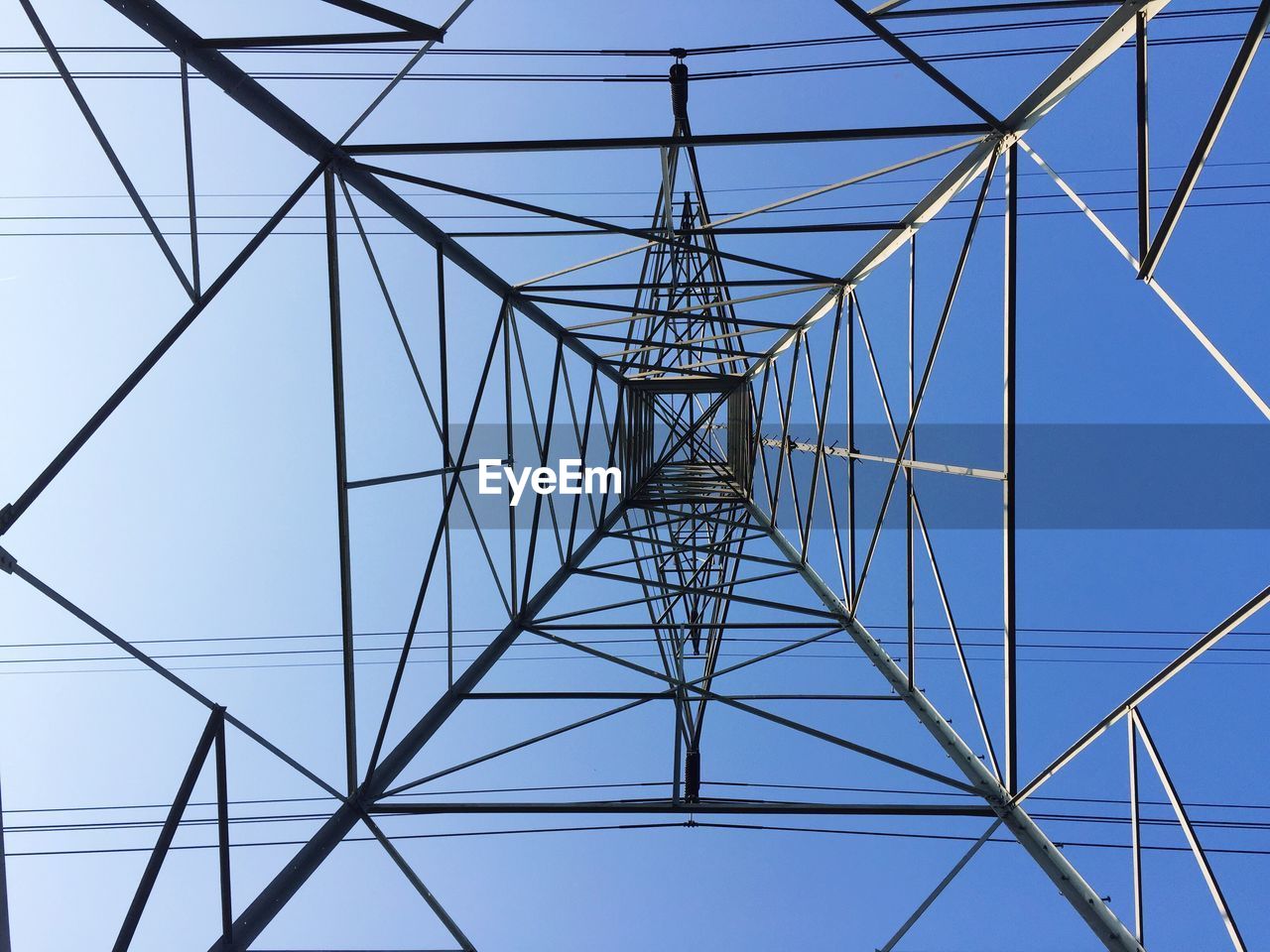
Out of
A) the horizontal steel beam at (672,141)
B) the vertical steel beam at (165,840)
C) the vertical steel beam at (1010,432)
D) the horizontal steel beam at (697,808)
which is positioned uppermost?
the horizontal steel beam at (672,141)

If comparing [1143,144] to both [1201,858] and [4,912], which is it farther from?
[4,912]

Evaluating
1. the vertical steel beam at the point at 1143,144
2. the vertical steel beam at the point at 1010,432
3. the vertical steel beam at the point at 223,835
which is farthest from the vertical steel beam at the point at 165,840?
the vertical steel beam at the point at 1143,144

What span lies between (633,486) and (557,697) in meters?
8.35

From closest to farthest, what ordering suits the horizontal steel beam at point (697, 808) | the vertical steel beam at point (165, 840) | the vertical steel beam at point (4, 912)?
the vertical steel beam at point (4, 912) < the vertical steel beam at point (165, 840) < the horizontal steel beam at point (697, 808)

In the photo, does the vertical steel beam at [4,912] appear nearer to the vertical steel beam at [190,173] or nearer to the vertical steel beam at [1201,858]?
the vertical steel beam at [190,173]

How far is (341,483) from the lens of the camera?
18.4 feet

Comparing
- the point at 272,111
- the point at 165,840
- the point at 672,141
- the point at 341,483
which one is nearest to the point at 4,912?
the point at 165,840

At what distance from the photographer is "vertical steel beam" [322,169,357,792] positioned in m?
5.34

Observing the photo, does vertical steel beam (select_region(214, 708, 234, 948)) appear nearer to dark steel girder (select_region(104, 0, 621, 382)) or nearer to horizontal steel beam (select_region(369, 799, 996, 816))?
horizontal steel beam (select_region(369, 799, 996, 816))

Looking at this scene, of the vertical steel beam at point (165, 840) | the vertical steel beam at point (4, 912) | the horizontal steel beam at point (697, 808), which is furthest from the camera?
the horizontal steel beam at point (697, 808)

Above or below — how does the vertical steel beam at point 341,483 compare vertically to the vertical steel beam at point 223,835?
above

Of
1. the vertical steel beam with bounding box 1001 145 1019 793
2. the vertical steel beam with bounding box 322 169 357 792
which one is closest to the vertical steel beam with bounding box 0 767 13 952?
the vertical steel beam with bounding box 322 169 357 792

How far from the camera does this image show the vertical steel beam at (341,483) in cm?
534

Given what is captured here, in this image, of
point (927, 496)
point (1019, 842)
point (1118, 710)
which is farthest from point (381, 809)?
point (927, 496)
